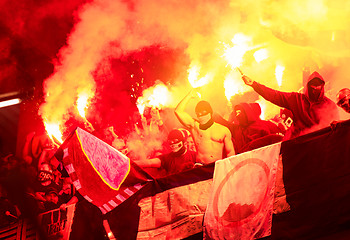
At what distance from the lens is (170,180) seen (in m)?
4.37

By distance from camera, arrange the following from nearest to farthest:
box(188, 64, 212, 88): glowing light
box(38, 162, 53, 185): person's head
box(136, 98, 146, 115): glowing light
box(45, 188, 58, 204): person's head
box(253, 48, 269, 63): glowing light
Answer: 1. box(253, 48, 269, 63): glowing light
2. box(45, 188, 58, 204): person's head
3. box(188, 64, 212, 88): glowing light
4. box(38, 162, 53, 185): person's head
5. box(136, 98, 146, 115): glowing light

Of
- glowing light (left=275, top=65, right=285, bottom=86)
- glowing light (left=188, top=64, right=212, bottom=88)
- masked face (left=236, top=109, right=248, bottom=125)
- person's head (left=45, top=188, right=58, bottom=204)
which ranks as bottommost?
person's head (left=45, top=188, right=58, bottom=204)

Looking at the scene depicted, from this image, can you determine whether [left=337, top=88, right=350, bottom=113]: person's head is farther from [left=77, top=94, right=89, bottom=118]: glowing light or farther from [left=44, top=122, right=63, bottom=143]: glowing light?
[left=44, top=122, right=63, bottom=143]: glowing light

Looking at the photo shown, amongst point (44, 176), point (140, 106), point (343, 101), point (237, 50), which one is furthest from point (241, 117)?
point (44, 176)

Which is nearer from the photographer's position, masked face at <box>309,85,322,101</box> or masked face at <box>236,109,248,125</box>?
masked face at <box>309,85,322,101</box>

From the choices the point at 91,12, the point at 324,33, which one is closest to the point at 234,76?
the point at 324,33

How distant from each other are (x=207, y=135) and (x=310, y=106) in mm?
1500

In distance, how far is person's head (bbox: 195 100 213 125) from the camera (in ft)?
17.8

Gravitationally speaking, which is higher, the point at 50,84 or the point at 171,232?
the point at 50,84

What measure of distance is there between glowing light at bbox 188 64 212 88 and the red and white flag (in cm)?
208

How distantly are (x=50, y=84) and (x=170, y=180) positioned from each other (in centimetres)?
401

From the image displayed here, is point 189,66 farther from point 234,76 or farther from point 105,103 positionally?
point 105,103

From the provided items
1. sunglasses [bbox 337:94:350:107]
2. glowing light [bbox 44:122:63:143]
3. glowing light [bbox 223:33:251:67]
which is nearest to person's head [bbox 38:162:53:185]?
glowing light [bbox 44:122:63:143]

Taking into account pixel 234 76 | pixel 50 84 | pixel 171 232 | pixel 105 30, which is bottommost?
pixel 171 232
